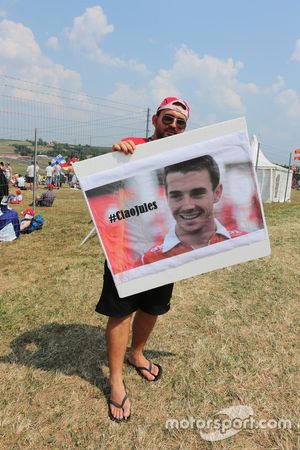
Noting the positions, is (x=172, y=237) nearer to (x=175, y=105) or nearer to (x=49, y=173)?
(x=175, y=105)

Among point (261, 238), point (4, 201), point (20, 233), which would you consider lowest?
point (20, 233)

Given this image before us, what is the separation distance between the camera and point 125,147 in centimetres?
183

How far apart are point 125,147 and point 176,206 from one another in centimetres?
→ 44

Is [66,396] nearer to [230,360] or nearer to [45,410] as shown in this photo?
[45,410]

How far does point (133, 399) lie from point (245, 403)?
0.75 metres

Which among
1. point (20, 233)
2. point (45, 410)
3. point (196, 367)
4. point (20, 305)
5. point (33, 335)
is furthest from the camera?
point (20, 233)

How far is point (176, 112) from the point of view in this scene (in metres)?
2.02

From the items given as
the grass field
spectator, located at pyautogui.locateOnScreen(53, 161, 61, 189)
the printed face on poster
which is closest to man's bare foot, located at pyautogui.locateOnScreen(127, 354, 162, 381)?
the grass field

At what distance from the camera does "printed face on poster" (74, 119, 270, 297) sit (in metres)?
1.86

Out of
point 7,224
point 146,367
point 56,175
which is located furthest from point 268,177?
point 146,367

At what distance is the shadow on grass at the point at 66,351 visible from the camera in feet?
8.29

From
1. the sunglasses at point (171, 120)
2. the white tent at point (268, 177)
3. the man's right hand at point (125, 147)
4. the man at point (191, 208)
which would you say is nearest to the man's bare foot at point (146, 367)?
the man at point (191, 208)

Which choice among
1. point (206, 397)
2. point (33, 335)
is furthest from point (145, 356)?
point (33, 335)

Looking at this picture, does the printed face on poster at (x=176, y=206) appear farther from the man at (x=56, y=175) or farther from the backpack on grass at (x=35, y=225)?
the man at (x=56, y=175)
